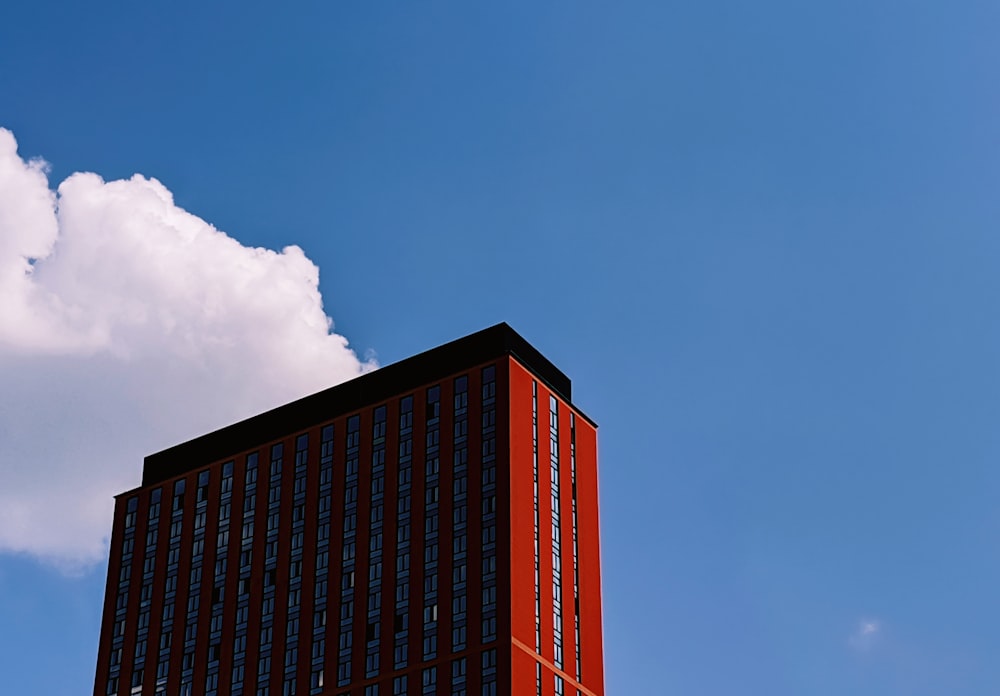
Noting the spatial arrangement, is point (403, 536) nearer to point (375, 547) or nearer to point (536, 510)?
point (375, 547)

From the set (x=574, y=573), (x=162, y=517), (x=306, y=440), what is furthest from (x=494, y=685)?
(x=162, y=517)

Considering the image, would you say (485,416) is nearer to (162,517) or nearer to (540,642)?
(540,642)

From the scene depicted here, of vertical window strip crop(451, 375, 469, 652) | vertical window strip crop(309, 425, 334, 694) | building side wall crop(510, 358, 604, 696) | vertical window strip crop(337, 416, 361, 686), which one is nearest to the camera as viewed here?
building side wall crop(510, 358, 604, 696)

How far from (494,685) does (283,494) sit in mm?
35111

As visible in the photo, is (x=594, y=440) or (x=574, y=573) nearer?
(x=574, y=573)

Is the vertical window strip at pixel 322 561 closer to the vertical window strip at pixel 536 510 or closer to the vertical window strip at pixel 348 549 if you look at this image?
the vertical window strip at pixel 348 549

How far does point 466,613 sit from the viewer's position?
479 ft

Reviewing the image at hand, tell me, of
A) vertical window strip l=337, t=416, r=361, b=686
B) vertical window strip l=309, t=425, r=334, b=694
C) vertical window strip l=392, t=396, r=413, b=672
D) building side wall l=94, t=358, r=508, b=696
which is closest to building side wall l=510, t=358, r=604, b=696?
building side wall l=94, t=358, r=508, b=696

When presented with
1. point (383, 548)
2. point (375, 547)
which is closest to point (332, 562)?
point (375, 547)

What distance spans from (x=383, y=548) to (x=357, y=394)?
706 inches

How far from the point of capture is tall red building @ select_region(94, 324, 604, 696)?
482 ft

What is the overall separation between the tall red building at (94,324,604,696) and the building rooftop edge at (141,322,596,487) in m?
0.21

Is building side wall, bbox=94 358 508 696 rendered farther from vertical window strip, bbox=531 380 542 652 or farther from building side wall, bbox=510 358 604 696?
vertical window strip, bbox=531 380 542 652

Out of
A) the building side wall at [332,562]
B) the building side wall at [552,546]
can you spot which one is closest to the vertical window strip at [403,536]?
the building side wall at [332,562]
